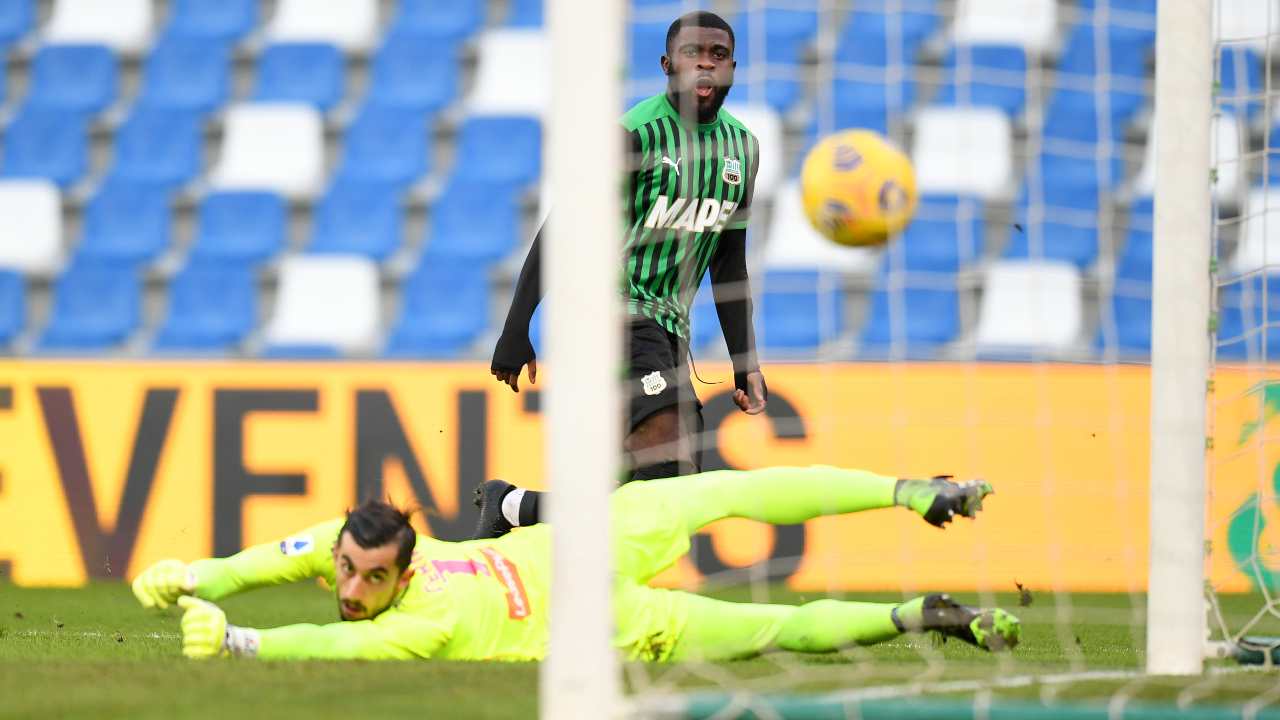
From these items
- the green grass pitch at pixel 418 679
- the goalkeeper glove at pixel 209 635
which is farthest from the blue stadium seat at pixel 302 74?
the goalkeeper glove at pixel 209 635

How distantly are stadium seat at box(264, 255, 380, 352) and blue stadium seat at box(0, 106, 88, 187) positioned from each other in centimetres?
170

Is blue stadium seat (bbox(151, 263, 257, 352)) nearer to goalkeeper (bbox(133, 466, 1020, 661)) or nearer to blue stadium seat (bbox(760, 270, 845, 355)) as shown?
blue stadium seat (bbox(760, 270, 845, 355))

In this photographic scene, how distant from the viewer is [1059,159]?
10242 mm

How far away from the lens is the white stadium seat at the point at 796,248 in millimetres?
9539

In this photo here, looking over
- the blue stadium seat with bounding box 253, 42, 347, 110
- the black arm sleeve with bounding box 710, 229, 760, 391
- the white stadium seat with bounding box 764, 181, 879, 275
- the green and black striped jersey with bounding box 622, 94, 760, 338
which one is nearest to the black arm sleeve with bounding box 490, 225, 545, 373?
the green and black striped jersey with bounding box 622, 94, 760, 338

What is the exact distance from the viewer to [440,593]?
4.12m

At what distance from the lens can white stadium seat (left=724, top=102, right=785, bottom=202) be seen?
984 cm

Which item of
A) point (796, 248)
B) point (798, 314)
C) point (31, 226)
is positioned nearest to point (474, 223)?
point (796, 248)

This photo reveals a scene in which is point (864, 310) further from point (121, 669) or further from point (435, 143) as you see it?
point (121, 669)

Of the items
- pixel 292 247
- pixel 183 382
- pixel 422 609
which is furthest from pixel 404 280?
pixel 422 609

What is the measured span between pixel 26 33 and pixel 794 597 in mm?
6951

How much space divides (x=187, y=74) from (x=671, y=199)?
701 centimetres

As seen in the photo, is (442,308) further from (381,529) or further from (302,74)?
(381,529)

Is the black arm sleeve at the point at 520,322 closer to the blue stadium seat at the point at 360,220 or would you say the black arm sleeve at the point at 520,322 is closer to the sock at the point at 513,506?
the sock at the point at 513,506
